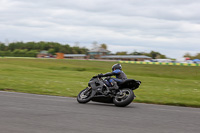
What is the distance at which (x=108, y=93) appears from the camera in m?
10.8

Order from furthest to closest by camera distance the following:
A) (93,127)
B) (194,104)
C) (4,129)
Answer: (194,104), (93,127), (4,129)

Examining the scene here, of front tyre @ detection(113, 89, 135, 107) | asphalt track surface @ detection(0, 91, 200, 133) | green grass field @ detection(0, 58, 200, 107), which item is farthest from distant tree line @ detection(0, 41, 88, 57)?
asphalt track surface @ detection(0, 91, 200, 133)

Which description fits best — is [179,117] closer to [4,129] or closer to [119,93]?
[119,93]

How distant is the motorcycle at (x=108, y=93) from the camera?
10.3 meters

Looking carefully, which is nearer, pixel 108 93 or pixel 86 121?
pixel 86 121

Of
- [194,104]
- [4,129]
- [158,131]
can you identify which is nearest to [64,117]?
[4,129]

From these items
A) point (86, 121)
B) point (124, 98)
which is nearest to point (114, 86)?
point (124, 98)

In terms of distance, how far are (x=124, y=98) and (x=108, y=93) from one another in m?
0.69

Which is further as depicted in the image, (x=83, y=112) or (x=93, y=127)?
(x=83, y=112)

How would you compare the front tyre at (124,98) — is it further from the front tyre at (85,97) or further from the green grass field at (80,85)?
the green grass field at (80,85)

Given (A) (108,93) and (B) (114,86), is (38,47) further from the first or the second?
(B) (114,86)

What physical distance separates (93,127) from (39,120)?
4.72ft

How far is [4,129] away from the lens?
20.7 ft

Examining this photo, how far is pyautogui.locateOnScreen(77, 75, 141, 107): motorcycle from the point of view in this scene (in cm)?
1034
